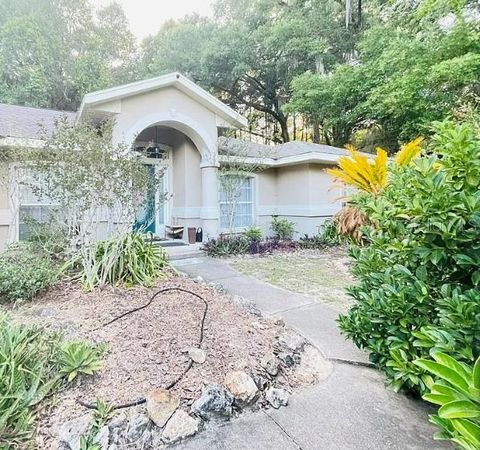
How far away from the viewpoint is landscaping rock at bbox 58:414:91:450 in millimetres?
2324

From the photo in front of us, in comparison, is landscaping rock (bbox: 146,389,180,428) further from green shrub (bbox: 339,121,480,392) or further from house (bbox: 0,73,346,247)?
house (bbox: 0,73,346,247)

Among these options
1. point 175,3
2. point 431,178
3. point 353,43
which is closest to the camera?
point 431,178

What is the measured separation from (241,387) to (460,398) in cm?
180

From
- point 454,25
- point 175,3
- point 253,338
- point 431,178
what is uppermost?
point 175,3

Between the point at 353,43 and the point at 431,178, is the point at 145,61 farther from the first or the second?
the point at 431,178

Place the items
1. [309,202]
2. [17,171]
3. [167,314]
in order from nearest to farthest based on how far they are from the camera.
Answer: [167,314] → [17,171] → [309,202]

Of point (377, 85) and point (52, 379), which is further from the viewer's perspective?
point (377, 85)

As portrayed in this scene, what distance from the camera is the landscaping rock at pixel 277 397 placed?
2877mm

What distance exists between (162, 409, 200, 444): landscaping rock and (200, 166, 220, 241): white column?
320 inches

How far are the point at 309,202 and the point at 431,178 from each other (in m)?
9.95

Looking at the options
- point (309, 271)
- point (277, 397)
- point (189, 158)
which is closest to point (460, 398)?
point (277, 397)

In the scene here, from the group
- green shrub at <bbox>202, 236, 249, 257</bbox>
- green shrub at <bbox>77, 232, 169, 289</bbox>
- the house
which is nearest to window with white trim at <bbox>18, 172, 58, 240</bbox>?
the house

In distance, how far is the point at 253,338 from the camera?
385 centimetres

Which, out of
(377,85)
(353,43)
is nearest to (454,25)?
(377,85)
